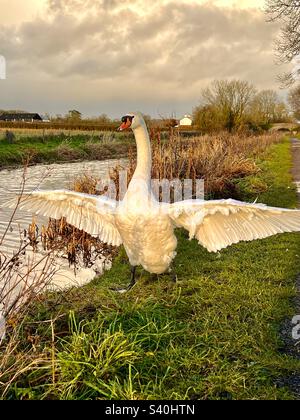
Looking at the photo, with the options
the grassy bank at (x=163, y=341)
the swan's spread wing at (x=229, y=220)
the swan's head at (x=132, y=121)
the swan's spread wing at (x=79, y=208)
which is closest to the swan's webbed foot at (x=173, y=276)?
the grassy bank at (x=163, y=341)

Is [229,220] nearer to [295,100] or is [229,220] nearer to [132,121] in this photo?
[132,121]

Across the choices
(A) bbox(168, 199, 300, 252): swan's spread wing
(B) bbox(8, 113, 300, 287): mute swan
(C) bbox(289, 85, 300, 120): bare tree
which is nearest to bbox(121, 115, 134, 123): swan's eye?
(B) bbox(8, 113, 300, 287): mute swan

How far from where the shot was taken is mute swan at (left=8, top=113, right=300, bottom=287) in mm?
4625

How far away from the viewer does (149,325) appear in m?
3.92

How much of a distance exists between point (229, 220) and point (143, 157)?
1208 millimetres

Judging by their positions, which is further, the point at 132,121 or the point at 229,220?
the point at 132,121

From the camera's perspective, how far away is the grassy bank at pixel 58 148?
2464 centimetres

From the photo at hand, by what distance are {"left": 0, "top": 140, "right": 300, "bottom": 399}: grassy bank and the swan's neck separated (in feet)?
4.34

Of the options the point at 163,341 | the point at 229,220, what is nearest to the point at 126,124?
the point at 229,220

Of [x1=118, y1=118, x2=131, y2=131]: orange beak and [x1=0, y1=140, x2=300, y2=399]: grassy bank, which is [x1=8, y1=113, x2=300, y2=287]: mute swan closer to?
[x1=118, y1=118, x2=131, y2=131]: orange beak

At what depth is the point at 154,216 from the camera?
4.86 metres

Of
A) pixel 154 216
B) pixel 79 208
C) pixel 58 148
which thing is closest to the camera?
pixel 154 216
